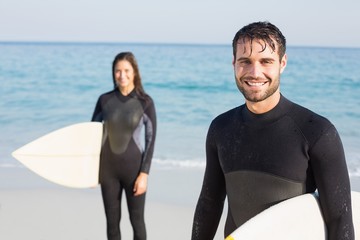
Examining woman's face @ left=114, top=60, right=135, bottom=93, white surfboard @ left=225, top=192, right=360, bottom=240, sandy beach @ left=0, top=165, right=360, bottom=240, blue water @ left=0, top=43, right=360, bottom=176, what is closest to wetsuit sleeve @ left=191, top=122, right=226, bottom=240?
white surfboard @ left=225, top=192, right=360, bottom=240

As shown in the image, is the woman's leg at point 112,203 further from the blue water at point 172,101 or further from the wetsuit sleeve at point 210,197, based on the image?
the blue water at point 172,101

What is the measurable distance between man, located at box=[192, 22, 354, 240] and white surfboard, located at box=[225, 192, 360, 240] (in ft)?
0.11

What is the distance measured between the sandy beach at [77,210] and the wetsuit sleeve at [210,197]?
2523mm

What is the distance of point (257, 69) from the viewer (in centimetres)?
148

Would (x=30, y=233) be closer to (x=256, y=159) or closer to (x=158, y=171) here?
(x=158, y=171)

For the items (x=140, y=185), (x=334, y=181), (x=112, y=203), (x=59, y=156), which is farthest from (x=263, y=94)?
(x=59, y=156)

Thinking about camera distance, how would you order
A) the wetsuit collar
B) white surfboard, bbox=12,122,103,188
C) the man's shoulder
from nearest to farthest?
the man's shoulder, the wetsuit collar, white surfboard, bbox=12,122,103,188

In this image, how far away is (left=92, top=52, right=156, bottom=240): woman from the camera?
344 centimetres

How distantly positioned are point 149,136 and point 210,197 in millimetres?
1795

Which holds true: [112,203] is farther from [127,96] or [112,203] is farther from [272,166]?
[272,166]

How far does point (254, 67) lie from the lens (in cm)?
149

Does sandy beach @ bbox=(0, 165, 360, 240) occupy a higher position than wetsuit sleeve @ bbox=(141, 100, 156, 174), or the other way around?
wetsuit sleeve @ bbox=(141, 100, 156, 174)

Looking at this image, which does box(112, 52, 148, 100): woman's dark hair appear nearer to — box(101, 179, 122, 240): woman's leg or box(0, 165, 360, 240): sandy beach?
box(101, 179, 122, 240): woman's leg

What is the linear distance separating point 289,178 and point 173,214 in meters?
3.44
